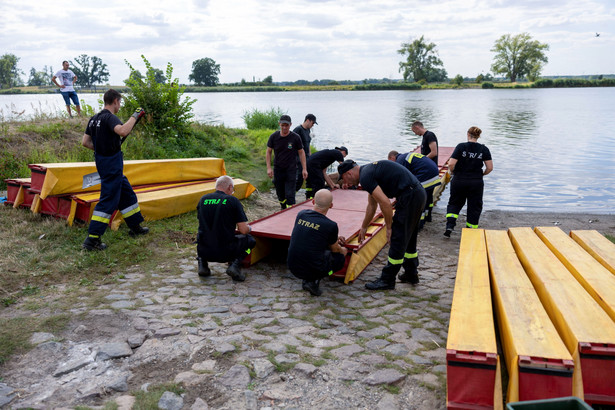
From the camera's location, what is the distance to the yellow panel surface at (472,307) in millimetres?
3186

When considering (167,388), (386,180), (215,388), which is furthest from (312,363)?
(386,180)

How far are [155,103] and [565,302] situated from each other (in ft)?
39.3

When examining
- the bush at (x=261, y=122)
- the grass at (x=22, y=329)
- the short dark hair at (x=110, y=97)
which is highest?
the short dark hair at (x=110, y=97)

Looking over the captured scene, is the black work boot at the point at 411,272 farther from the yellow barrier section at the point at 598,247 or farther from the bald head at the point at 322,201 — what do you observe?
the yellow barrier section at the point at 598,247

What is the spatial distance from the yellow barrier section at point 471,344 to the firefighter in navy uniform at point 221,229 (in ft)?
8.93

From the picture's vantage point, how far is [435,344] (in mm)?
4215

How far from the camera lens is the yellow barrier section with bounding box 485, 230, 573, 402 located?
2873 millimetres

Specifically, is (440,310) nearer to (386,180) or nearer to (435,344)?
(435,344)

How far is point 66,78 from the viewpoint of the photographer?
1439 centimetres

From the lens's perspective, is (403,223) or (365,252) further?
(365,252)

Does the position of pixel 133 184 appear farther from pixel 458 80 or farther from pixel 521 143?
pixel 458 80

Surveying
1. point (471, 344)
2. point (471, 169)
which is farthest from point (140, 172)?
point (471, 344)

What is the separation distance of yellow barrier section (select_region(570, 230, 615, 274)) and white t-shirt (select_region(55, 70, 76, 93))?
14753mm

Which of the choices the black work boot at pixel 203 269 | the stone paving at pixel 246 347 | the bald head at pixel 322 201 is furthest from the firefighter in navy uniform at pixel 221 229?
the bald head at pixel 322 201
